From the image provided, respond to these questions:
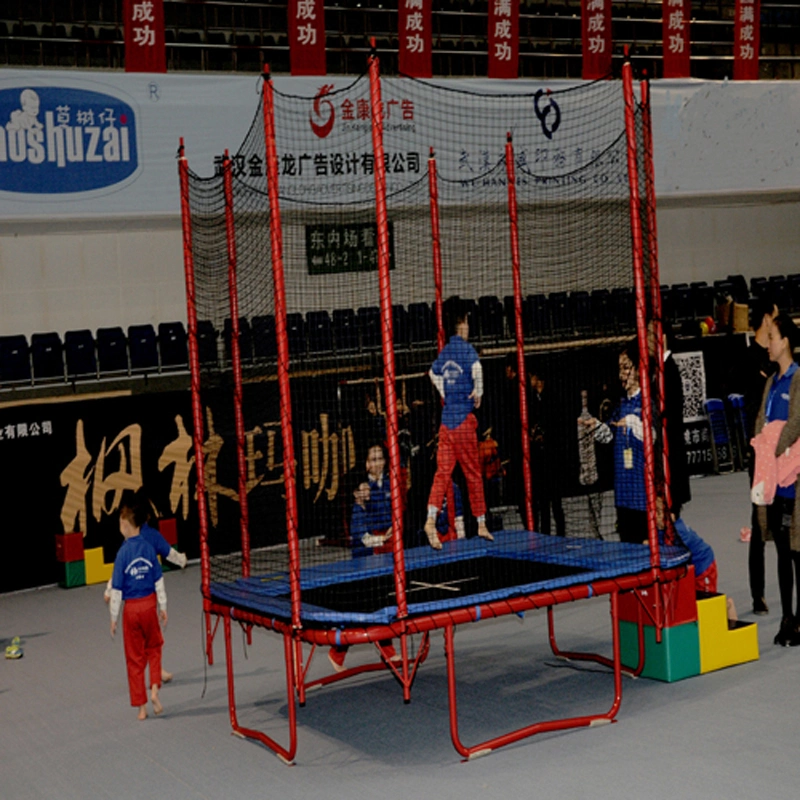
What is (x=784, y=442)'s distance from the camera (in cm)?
758

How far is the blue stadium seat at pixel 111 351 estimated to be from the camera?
13422 millimetres

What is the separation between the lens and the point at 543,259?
56.5ft

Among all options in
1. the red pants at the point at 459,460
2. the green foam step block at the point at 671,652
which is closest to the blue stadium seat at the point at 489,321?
the red pants at the point at 459,460

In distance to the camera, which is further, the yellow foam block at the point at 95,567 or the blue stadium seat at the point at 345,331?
the blue stadium seat at the point at 345,331

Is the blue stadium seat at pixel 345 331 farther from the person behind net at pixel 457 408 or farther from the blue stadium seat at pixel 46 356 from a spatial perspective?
the person behind net at pixel 457 408

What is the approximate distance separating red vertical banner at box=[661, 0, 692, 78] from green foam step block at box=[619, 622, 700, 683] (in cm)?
1189

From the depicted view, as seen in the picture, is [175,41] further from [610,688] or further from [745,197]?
[610,688]

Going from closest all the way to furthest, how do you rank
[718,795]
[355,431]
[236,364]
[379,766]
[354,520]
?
[718,795] → [379,766] → [236,364] → [354,520] → [355,431]

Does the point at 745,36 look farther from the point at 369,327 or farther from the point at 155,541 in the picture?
the point at 155,541

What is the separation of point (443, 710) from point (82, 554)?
18.0ft

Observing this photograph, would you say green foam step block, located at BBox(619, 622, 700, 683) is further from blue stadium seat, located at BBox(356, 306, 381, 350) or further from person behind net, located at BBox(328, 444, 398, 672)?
blue stadium seat, located at BBox(356, 306, 381, 350)

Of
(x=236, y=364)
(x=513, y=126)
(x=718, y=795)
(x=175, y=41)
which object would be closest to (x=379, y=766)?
(x=718, y=795)

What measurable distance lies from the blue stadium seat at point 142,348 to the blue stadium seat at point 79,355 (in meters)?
0.45

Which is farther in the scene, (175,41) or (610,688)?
(175,41)
